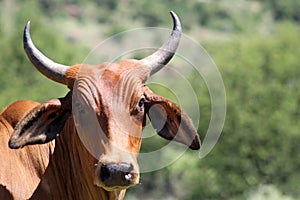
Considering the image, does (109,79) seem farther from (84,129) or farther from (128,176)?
(128,176)

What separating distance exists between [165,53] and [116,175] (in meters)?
2.01

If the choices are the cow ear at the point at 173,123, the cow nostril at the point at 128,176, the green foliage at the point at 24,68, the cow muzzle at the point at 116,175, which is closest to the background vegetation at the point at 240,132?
the green foliage at the point at 24,68

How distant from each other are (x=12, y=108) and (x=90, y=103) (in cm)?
114

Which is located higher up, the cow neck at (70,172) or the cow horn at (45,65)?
the cow horn at (45,65)

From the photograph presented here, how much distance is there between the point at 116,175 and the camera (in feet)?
32.1

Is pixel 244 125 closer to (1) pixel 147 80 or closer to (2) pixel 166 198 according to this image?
(2) pixel 166 198

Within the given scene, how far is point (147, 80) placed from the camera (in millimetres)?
11086

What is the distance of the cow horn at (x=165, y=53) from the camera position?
11094mm

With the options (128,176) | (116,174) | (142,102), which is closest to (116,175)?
(116,174)

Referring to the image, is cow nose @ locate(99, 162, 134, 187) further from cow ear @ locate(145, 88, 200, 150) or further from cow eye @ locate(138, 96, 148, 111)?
cow ear @ locate(145, 88, 200, 150)

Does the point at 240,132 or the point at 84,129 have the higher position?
the point at 84,129

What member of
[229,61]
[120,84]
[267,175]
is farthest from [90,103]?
[229,61]

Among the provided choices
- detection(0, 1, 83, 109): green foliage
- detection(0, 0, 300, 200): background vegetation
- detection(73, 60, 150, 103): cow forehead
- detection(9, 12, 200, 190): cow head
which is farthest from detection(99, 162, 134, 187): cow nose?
detection(0, 1, 83, 109): green foliage

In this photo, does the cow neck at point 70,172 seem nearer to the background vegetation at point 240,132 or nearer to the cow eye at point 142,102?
the cow eye at point 142,102
